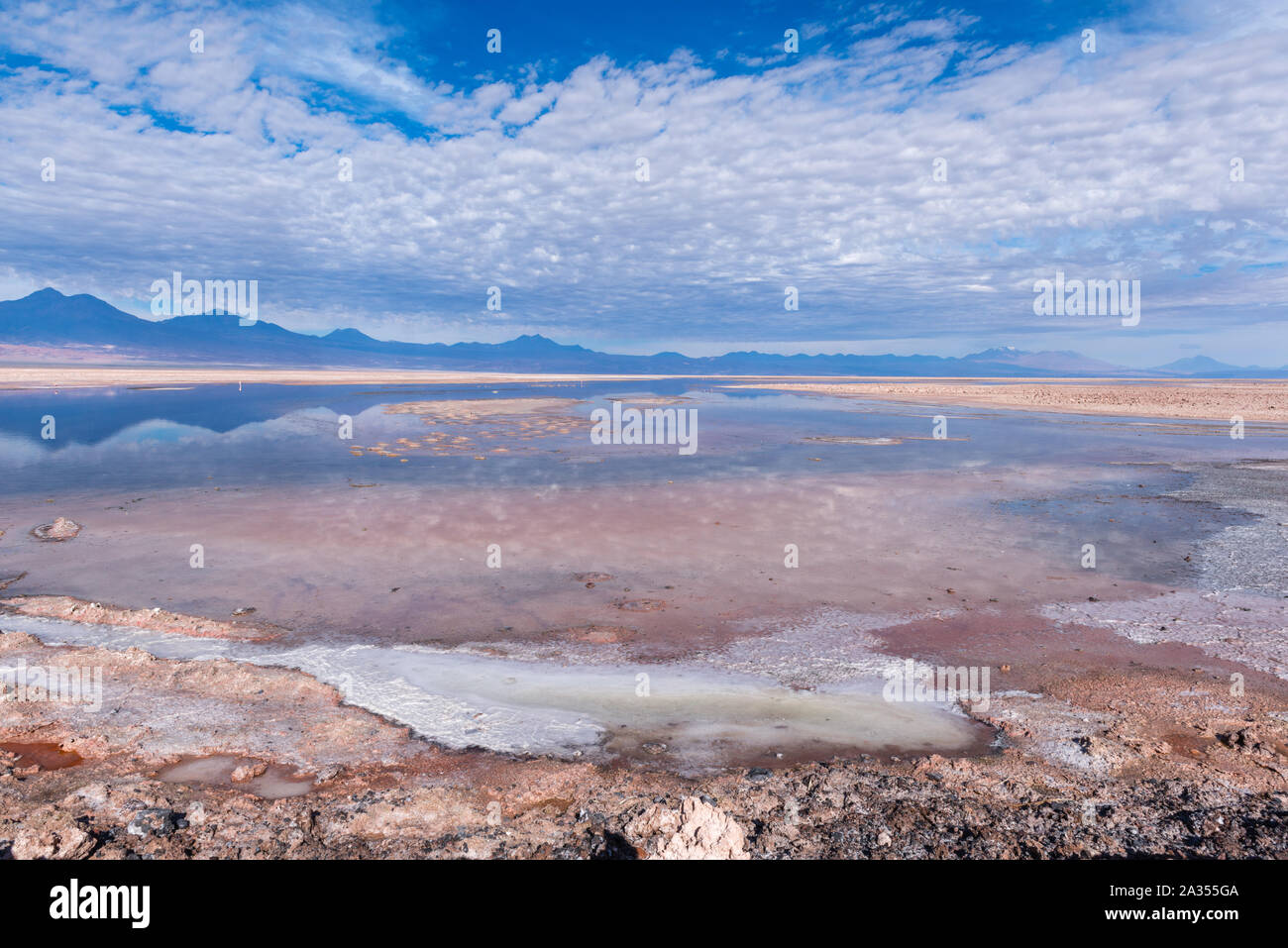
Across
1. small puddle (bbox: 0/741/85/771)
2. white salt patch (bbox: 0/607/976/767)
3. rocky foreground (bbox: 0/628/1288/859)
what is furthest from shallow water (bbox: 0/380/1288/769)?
small puddle (bbox: 0/741/85/771)

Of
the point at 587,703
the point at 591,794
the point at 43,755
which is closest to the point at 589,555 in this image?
the point at 587,703

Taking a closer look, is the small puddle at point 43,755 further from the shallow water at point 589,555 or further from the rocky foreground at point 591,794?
the shallow water at point 589,555

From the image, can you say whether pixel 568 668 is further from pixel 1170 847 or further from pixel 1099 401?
pixel 1099 401

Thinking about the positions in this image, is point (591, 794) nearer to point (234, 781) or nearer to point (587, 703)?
point (587, 703)

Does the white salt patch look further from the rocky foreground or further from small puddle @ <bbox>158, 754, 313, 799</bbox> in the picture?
small puddle @ <bbox>158, 754, 313, 799</bbox>

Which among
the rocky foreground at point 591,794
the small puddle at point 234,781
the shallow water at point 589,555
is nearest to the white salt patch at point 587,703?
the shallow water at point 589,555

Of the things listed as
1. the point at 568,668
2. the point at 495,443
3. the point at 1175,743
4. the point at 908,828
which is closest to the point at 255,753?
the point at 568,668

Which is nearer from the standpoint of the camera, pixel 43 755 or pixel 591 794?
pixel 591 794
